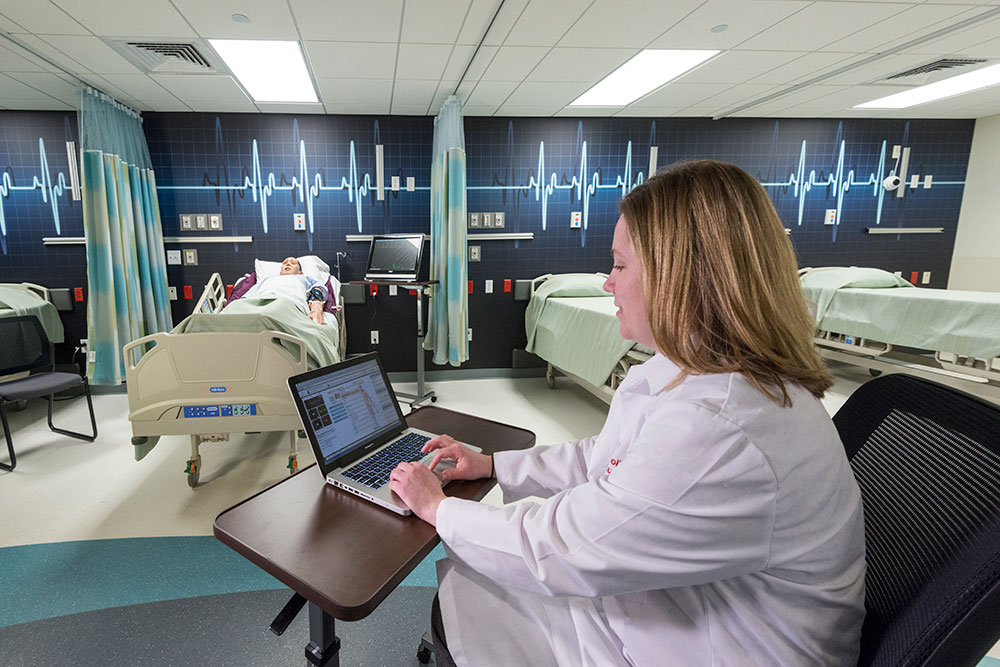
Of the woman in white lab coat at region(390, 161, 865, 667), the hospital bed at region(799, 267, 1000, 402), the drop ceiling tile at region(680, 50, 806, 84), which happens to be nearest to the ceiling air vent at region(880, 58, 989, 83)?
the drop ceiling tile at region(680, 50, 806, 84)

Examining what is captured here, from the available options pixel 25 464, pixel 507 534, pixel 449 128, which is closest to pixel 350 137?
pixel 449 128

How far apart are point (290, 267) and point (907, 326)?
4.73 meters

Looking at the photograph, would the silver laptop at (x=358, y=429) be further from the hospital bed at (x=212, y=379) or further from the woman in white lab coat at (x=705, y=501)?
the hospital bed at (x=212, y=379)

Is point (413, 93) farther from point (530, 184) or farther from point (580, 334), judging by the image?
point (580, 334)

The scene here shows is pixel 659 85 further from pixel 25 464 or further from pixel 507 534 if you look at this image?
pixel 25 464

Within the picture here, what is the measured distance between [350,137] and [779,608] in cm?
462

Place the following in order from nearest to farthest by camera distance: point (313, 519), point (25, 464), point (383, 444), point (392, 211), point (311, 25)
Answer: point (313, 519) → point (383, 444) → point (311, 25) → point (25, 464) → point (392, 211)

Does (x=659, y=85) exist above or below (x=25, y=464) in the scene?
above

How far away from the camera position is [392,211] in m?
4.52

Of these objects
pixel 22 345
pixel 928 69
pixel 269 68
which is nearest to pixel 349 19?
pixel 269 68

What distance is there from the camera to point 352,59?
3.07 metres

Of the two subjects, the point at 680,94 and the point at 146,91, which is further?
the point at 680,94

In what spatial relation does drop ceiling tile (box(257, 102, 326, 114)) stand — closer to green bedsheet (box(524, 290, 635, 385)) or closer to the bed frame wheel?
green bedsheet (box(524, 290, 635, 385))

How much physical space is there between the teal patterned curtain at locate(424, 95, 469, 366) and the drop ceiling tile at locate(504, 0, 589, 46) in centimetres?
95
